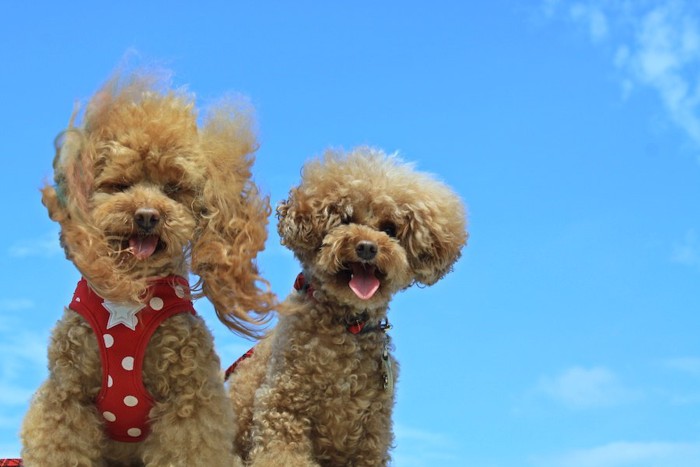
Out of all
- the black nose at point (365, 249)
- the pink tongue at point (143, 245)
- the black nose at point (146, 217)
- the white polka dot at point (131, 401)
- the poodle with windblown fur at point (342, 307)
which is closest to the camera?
the black nose at point (146, 217)

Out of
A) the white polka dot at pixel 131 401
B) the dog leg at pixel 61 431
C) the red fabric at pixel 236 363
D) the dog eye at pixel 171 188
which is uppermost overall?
the dog eye at pixel 171 188

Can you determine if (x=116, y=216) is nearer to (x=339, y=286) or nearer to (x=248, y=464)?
(x=339, y=286)

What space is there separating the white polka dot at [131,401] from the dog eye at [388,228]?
5.17 feet

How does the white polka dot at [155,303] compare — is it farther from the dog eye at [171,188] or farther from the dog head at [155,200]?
the dog eye at [171,188]

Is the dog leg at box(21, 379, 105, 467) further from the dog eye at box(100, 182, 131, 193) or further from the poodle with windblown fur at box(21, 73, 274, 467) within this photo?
the dog eye at box(100, 182, 131, 193)

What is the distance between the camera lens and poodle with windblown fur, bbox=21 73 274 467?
4.61 meters

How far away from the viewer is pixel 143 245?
461cm

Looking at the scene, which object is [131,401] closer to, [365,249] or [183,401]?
[183,401]

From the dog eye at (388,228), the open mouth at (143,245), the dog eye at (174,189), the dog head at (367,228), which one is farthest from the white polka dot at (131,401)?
the dog eye at (388,228)

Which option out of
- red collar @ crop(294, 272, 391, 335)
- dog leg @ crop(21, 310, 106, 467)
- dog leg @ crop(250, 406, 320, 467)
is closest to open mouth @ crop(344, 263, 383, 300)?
red collar @ crop(294, 272, 391, 335)

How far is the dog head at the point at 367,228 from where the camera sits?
16.7 ft

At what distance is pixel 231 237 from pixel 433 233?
1.21 m

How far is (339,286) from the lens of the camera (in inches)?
203

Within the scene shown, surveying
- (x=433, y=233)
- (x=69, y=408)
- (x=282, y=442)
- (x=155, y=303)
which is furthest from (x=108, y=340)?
(x=433, y=233)
